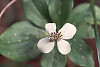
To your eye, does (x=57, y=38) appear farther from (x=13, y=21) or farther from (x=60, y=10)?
(x=13, y=21)

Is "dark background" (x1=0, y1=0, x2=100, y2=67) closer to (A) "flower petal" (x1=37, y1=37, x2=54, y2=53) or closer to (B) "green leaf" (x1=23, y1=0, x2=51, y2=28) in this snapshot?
(B) "green leaf" (x1=23, y1=0, x2=51, y2=28)

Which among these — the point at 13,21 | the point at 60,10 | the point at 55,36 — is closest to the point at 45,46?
the point at 55,36

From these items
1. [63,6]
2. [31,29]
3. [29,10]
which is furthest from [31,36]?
[63,6]

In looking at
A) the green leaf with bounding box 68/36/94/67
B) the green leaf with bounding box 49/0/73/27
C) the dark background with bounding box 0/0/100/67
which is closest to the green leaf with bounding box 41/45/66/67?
the green leaf with bounding box 68/36/94/67

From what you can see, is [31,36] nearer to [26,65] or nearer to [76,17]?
[76,17]

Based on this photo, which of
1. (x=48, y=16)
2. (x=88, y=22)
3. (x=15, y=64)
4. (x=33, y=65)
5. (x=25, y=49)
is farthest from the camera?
(x=33, y=65)
